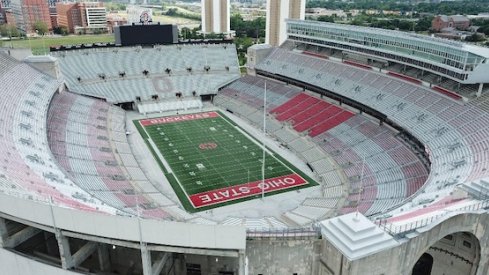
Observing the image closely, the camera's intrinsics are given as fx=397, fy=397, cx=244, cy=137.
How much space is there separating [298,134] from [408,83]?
43.6 ft

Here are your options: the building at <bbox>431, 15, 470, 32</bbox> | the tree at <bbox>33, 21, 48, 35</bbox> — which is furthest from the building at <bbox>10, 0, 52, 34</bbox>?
the building at <bbox>431, 15, 470, 32</bbox>

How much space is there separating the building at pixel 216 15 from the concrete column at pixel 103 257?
101 meters

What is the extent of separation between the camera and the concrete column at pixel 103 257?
70.8 feet

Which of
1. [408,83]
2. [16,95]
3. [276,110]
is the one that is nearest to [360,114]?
[408,83]

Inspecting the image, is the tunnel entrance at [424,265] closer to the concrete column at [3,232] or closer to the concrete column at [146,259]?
the concrete column at [146,259]

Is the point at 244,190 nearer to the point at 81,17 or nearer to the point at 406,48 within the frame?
the point at 406,48

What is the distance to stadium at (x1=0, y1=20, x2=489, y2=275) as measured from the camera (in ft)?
62.1

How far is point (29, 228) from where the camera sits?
73.9 ft

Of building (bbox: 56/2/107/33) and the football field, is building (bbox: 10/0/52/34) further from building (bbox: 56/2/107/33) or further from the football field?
the football field

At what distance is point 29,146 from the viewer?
31812 millimetres

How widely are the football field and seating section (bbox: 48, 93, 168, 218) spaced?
12.1ft

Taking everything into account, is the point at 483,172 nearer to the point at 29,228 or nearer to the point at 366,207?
the point at 366,207

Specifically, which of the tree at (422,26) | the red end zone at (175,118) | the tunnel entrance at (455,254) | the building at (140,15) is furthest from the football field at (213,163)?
the tree at (422,26)

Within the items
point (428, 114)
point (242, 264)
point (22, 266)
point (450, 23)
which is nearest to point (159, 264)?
point (242, 264)
